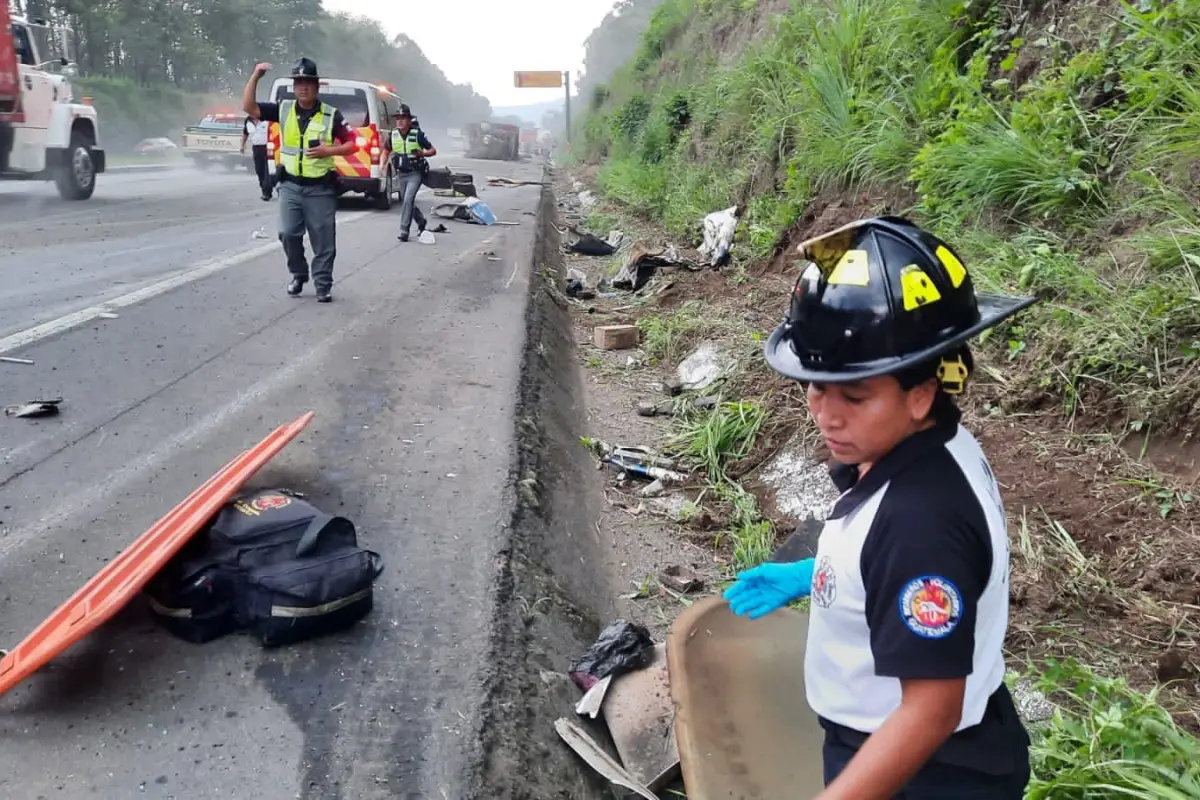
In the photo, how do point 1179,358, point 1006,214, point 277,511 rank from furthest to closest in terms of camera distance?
point 1006,214
point 1179,358
point 277,511

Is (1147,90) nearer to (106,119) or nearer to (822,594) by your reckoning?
(822,594)

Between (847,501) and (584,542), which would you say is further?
(584,542)

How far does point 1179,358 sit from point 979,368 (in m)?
0.89

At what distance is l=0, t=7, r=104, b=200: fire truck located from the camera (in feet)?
42.1

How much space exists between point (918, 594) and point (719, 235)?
8066 millimetres

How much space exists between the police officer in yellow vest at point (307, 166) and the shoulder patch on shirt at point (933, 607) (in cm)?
690

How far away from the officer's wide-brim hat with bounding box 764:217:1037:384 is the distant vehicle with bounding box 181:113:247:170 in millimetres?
28489

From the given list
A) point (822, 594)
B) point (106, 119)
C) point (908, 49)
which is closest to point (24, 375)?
point (822, 594)

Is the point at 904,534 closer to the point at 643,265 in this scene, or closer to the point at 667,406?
the point at 667,406

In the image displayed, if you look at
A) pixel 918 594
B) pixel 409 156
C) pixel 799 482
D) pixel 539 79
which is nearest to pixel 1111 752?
pixel 918 594

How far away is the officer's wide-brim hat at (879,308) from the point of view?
137 cm

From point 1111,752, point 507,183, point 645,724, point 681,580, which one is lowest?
point 681,580

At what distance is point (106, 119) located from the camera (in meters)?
40.8

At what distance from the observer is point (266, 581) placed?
8.74ft
